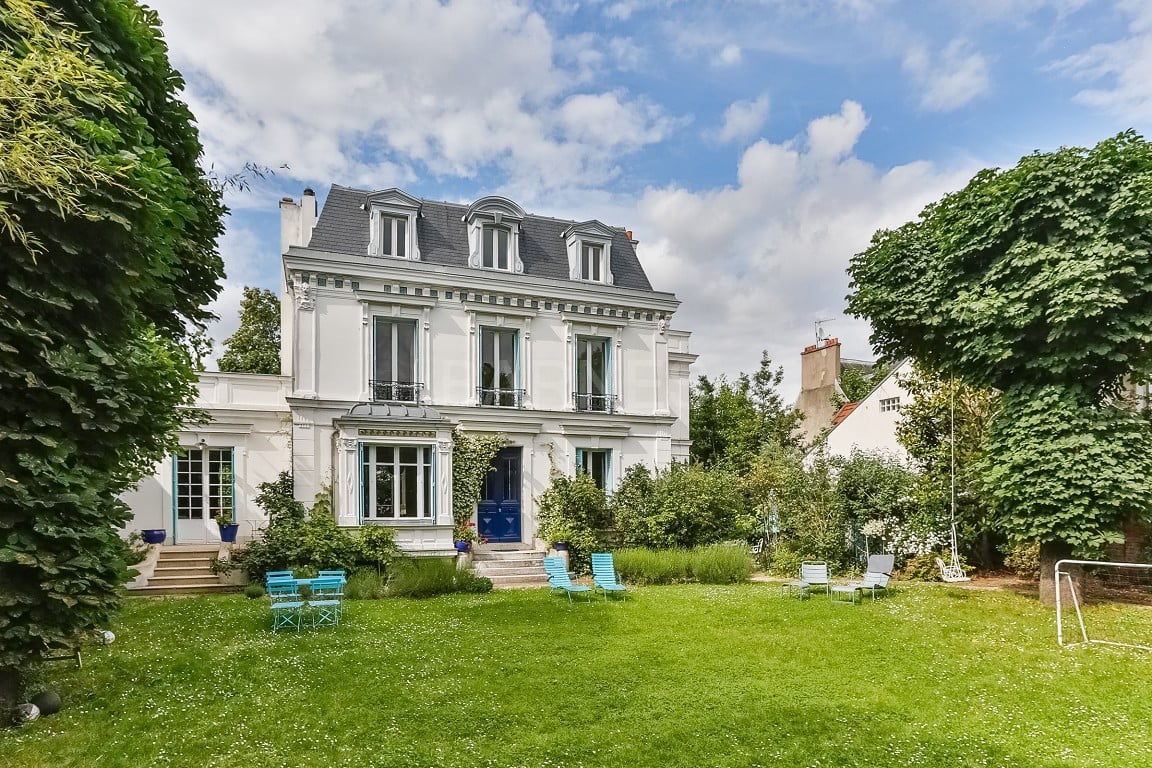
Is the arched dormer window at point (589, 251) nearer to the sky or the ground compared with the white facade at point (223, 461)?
nearer to the sky

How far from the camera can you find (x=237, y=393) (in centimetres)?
1678

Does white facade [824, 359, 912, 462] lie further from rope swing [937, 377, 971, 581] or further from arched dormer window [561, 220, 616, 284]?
arched dormer window [561, 220, 616, 284]

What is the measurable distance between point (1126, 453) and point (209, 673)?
13.4 meters

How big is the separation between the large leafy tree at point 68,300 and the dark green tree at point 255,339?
20.0 meters

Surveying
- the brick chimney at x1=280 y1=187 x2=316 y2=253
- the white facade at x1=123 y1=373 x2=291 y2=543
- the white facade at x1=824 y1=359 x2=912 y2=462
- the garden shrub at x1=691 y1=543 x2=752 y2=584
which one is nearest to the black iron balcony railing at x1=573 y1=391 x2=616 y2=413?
the garden shrub at x1=691 y1=543 x2=752 y2=584

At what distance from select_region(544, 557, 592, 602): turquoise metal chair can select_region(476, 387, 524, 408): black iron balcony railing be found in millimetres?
5452

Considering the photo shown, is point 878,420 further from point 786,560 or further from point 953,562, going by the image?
point 786,560

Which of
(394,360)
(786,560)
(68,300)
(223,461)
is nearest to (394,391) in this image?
(394,360)

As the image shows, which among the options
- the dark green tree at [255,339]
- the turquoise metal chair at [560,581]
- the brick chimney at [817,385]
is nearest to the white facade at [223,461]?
the turquoise metal chair at [560,581]

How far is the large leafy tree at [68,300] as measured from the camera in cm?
512

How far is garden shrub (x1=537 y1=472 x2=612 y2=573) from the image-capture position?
15812 millimetres

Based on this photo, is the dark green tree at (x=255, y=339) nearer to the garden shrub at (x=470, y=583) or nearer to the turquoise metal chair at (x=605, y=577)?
the garden shrub at (x=470, y=583)

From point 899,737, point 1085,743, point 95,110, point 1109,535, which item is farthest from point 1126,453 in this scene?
point 95,110

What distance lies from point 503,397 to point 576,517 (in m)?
3.75
